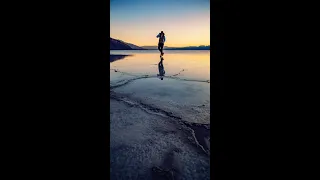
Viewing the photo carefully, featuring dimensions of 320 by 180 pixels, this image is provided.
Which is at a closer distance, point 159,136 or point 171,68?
point 159,136

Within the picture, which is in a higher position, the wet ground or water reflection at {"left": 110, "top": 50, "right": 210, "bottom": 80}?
water reflection at {"left": 110, "top": 50, "right": 210, "bottom": 80}

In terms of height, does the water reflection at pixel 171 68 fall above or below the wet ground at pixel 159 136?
above

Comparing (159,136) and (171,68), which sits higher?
(171,68)

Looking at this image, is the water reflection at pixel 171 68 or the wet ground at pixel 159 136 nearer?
the wet ground at pixel 159 136

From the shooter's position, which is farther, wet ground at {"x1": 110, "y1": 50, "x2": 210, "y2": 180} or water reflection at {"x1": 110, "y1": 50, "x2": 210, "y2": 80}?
water reflection at {"x1": 110, "y1": 50, "x2": 210, "y2": 80}
